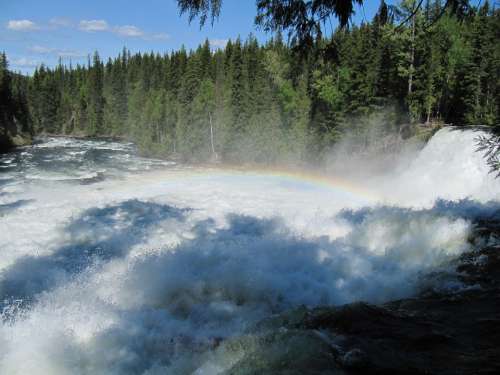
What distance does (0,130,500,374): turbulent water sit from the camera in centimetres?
625

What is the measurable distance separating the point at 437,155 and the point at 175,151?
3513 cm

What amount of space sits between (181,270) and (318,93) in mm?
34805

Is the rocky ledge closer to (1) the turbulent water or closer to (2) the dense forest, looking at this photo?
(1) the turbulent water

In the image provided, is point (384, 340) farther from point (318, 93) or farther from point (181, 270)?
point (318, 93)

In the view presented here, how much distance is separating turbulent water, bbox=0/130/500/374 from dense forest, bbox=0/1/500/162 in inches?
182

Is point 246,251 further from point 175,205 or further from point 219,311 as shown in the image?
point 175,205

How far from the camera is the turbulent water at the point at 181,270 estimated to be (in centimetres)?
625

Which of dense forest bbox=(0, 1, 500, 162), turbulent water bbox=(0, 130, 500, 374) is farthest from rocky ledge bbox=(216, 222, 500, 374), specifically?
dense forest bbox=(0, 1, 500, 162)

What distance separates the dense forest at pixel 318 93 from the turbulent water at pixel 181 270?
462cm

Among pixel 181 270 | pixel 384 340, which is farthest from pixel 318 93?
pixel 384 340

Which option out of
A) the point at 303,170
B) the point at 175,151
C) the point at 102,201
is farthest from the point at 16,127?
the point at 102,201

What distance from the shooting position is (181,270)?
950cm

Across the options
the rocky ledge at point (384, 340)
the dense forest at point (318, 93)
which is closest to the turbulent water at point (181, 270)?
the rocky ledge at point (384, 340)

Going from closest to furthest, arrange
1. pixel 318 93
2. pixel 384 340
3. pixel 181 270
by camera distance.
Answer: pixel 384 340, pixel 181 270, pixel 318 93
